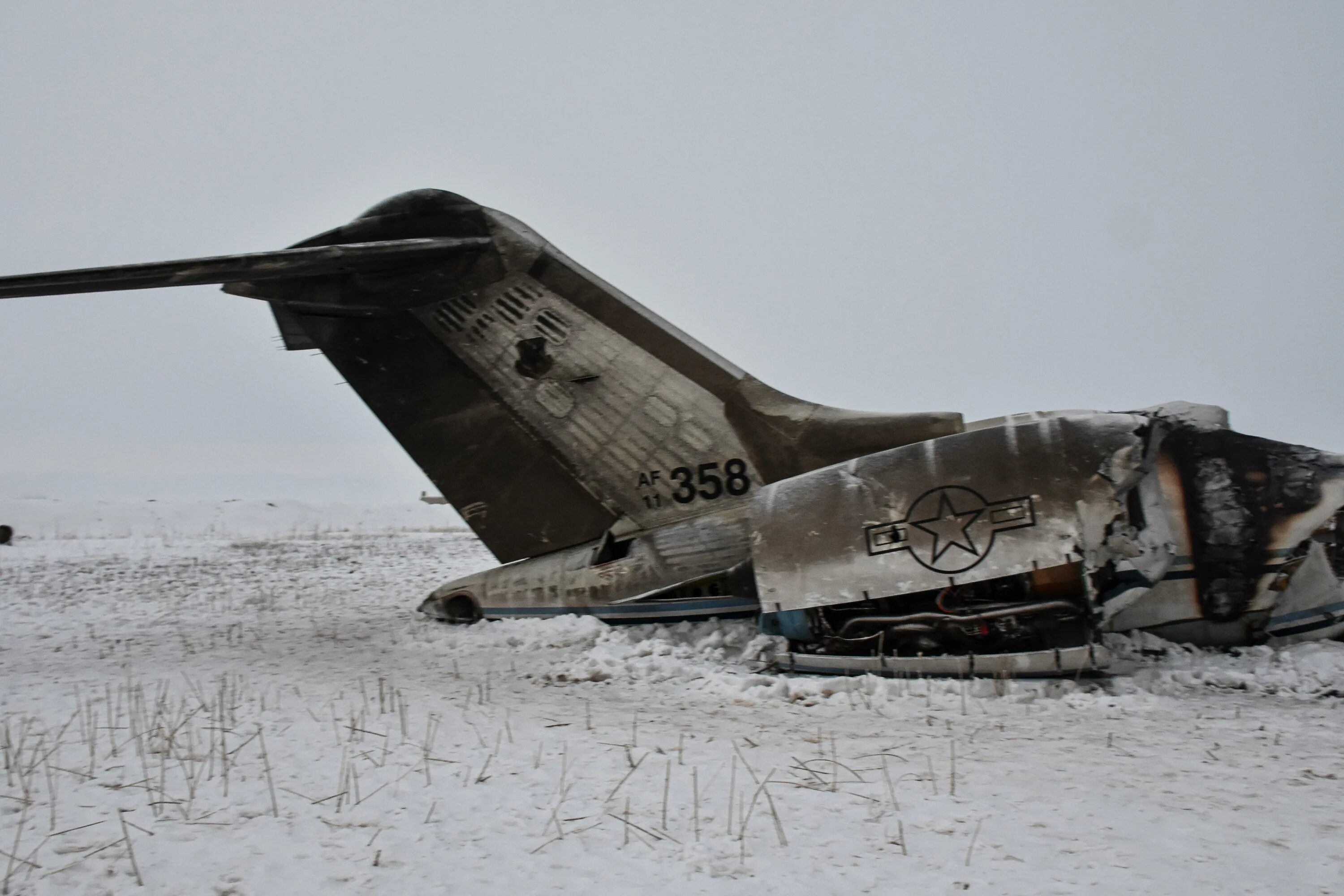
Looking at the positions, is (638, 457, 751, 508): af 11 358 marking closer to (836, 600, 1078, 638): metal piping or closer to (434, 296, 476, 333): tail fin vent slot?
(836, 600, 1078, 638): metal piping

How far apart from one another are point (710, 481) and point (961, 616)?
2.45 metres

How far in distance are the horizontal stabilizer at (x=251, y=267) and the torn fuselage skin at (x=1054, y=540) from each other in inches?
159

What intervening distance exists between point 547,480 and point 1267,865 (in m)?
6.02

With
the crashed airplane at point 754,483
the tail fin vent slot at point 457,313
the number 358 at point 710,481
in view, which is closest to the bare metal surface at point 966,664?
the crashed airplane at point 754,483

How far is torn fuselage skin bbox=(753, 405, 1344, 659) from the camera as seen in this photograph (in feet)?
17.6

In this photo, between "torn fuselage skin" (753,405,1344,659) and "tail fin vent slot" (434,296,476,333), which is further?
"tail fin vent slot" (434,296,476,333)

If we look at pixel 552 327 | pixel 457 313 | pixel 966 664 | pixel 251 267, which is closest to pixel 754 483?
pixel 966 664

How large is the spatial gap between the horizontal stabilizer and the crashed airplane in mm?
21

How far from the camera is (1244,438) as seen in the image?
596 centimetres

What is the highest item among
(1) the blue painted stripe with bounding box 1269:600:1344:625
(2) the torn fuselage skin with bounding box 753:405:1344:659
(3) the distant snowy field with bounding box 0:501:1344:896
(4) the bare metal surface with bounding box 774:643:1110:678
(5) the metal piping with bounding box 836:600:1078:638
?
(2) the torn fuselage skin with bounding box 753:405:1344:659

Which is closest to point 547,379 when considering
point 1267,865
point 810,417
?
point 810,417

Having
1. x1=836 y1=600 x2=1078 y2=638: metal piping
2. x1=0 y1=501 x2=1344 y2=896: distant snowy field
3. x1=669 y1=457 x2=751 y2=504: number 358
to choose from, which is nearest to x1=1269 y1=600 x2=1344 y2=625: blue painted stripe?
x1=0 y1=501 x2=1344 y2=896: distant snowy field

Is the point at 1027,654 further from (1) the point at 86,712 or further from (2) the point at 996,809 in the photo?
(1) the point at 86,712

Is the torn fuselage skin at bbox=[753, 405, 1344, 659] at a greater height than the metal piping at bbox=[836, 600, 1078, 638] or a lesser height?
greater
